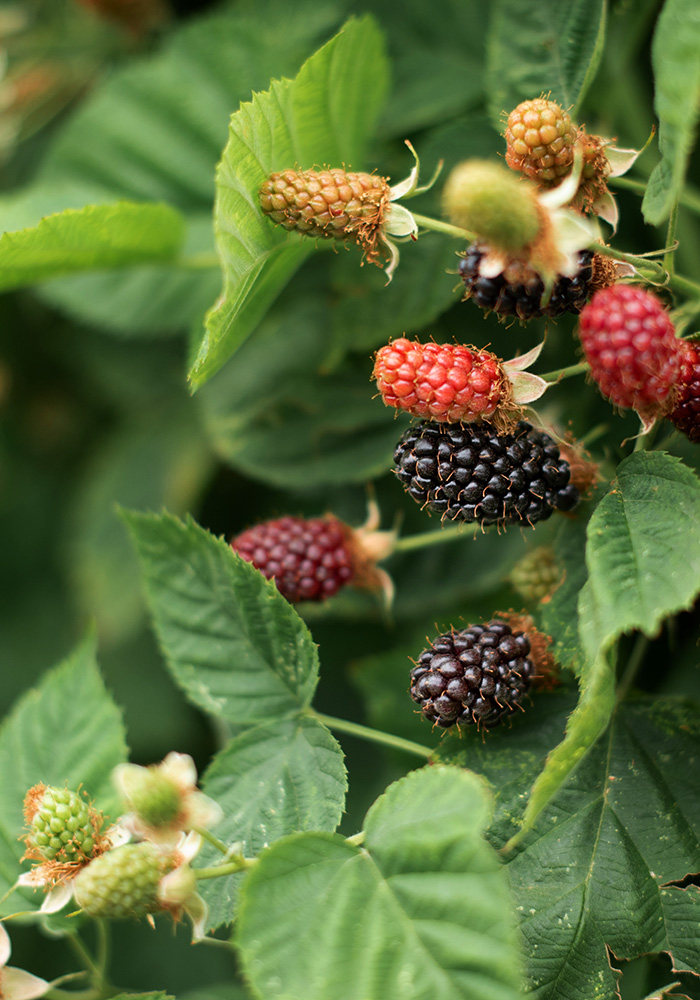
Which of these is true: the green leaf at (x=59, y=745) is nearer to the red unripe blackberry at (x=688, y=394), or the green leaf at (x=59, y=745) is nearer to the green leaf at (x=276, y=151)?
the green leaf at (x=276, y=151)

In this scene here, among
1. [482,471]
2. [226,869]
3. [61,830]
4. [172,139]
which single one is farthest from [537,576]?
[172,139]

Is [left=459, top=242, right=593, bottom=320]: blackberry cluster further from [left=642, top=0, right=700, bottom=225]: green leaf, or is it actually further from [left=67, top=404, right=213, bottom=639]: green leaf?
[left=67, top=404, right=213, bottom=639]: green leaf

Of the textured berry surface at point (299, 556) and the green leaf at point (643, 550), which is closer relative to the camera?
the green leaf at point (643, 550)

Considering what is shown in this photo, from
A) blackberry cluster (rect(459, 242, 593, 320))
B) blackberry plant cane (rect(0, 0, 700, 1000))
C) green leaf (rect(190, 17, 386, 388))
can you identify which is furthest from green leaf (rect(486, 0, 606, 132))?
blackberry cluster (rect(459, 242, 593, 320))

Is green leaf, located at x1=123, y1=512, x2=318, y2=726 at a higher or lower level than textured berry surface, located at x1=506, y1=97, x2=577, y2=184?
lower

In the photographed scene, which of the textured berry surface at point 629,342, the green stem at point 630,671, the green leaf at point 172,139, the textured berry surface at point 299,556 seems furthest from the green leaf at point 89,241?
the green stem at point 630,671

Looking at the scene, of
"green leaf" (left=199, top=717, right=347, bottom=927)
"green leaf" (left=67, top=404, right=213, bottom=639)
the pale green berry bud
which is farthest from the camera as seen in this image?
"green leaf" (left=67, top=404, right=213, bottom=639)
